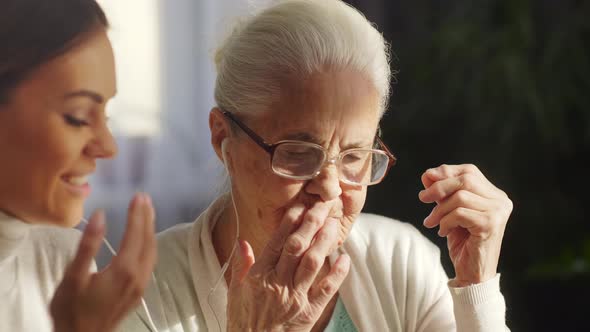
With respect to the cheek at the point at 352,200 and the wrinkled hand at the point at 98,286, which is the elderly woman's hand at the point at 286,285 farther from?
the wrinkled hand at the point at 98,286

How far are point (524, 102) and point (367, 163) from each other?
1408mm

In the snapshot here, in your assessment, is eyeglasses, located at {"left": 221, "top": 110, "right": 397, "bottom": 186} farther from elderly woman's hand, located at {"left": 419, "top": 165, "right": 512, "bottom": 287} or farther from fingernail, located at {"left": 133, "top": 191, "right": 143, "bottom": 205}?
fingernail, located at {"left": 133, "top": 191, "right": 143, "bottom": 205}

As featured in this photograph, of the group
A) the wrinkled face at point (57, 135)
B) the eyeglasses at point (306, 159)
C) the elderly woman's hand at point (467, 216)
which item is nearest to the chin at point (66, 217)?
the wrinkled face at point (57, 135)

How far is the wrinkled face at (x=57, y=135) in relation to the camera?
23.9 inches

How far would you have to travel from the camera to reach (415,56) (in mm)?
2377

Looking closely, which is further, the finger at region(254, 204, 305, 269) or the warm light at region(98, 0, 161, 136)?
the finger at region(254, 204, 305, 269)

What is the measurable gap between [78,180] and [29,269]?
0.29ft

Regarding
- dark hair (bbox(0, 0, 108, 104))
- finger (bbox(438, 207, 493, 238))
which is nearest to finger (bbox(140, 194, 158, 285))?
dark hair (bbox(0, 0, 108, 104))

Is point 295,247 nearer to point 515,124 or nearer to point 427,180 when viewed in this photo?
point 427,180

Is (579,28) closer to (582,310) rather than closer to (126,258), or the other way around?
(582,310)

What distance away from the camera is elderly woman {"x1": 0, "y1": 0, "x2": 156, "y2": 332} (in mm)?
597

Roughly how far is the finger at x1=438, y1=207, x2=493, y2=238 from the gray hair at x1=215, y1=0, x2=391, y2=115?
20 cm

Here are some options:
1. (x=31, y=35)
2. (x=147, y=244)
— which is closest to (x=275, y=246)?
(x=147, y=244)

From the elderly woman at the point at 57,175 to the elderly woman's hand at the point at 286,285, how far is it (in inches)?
8.3
